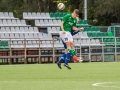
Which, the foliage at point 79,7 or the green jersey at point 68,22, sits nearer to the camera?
the green jersey at point 68,22

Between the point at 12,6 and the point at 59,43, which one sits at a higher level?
the point at 12,6

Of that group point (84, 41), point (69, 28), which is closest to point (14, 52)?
point (84, 41)

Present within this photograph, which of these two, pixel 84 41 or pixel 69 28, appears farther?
pixel 84 41

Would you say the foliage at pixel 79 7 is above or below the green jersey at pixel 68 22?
above

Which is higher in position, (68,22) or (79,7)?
(79,7)

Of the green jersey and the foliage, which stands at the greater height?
the foliage

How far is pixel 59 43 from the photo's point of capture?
1296 inches

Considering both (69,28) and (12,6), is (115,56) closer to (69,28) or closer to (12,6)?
(69,28)

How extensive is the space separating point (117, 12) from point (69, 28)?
94.1 feet

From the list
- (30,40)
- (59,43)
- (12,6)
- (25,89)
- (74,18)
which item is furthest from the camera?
(12,6)

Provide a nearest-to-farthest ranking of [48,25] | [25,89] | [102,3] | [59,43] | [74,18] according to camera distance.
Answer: [25,89]
[74,18]
[59,43]
[48,25]
[102,3]

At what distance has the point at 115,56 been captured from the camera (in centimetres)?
3319

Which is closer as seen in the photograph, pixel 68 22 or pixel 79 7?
pixel 68 22

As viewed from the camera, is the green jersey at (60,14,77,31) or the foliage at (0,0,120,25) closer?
the green jersey at (60,14,77,31)
